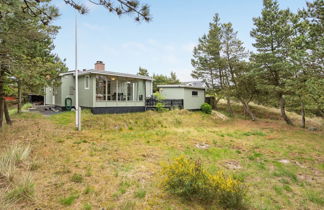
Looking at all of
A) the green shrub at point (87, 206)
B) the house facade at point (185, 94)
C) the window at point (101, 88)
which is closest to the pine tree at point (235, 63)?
the house facade at point (185, 94)

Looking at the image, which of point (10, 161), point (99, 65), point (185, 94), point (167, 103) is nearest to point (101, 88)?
point (99, 65)

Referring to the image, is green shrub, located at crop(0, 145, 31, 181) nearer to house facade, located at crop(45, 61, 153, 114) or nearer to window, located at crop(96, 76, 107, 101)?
house facade, located at crop(45, 61, 153, 114)

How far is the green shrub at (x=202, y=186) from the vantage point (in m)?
2.81

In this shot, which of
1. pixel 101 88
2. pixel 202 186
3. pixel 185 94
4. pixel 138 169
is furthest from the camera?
pixel 185 94

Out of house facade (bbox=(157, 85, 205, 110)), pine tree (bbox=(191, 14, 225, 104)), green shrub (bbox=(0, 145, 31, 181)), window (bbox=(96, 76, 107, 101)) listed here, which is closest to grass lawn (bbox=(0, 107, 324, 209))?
green shrub (bbox=(0, 145, 31, 181))

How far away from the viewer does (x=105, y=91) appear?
12633 millimetres

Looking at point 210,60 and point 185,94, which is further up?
point 210,60

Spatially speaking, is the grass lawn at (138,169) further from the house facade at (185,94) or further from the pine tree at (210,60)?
the pine tree at (210,60)

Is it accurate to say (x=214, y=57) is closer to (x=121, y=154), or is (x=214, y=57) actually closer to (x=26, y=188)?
(x=121, y=154)

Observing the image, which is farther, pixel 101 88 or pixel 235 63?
pixel 235 63

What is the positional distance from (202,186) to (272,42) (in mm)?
14005

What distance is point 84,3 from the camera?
9.43 ft

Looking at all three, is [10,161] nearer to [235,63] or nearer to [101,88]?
[101,88]

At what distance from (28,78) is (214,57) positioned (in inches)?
624
